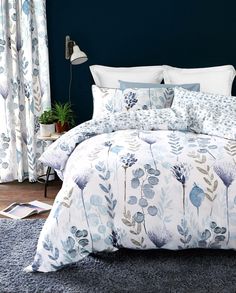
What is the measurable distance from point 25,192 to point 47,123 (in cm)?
64

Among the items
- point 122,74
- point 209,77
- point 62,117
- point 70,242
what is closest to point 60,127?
point 62,117

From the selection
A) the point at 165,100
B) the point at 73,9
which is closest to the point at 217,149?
the point at 165,100

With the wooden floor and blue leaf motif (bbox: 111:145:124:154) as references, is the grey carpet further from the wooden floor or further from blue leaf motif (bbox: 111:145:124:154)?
the wooden floor

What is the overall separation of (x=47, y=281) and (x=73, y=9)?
2.64m

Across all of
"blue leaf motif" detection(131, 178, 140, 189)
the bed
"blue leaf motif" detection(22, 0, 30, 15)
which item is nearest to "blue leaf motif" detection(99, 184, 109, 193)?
the bed

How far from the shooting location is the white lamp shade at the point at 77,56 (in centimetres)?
372

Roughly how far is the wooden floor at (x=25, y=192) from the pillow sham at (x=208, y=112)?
136cm

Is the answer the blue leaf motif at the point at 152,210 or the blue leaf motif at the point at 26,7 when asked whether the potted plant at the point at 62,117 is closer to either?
the blue leaf motif at the point at 26,7

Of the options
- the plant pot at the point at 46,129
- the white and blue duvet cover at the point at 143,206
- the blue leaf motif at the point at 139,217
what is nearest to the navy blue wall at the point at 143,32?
the plant pot at the point at 46,129

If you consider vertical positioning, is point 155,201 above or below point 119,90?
below

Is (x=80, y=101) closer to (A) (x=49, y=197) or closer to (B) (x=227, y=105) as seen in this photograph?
(A) (x=49, y=197)

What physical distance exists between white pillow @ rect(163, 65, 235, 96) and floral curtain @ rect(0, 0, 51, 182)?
118cm

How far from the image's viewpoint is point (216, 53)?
13.4ft

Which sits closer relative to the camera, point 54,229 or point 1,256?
point 54,229
